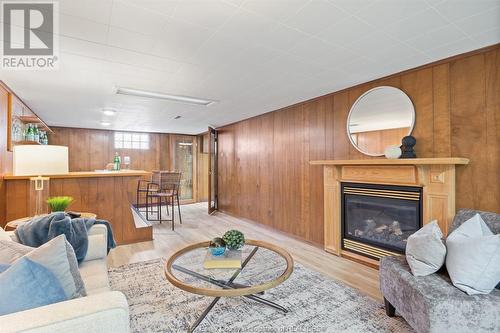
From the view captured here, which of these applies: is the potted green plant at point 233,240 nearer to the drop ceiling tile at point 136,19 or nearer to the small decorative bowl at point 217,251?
the small decorative bowl at point 217,251

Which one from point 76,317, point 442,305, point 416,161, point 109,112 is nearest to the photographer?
point 76,317

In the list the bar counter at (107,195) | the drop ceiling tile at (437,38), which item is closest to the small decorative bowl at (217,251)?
the drop ceiling tile at (437,38)

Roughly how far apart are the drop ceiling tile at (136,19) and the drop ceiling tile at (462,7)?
1903mm

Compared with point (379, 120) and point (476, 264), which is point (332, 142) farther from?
point (476, 264)

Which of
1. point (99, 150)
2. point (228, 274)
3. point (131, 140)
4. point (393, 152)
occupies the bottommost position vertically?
point (228, 274)

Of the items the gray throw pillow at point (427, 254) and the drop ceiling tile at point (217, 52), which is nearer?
the gray throw pillow at point (427, 254)

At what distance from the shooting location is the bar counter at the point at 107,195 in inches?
140

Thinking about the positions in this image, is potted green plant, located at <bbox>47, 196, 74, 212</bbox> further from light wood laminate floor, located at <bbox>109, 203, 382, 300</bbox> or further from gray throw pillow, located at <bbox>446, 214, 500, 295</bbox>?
gray throw pillow, located at <bbox>446, 214, 500, 295</bbox>

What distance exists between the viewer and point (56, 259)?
3.78ft

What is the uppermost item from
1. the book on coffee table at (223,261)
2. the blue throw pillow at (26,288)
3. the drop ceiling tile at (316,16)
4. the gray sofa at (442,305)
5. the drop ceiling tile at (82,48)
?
the drop ceiling tile at (316,16)

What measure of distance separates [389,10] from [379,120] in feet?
5.04

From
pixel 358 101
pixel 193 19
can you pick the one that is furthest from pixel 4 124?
pixel 358 101

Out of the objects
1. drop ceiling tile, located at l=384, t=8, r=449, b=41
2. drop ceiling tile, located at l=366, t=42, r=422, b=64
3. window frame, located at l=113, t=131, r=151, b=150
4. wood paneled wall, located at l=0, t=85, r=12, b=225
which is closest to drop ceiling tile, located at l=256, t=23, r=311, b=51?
drop ceiling tile, located at l=384, t=8, r=449, b=41

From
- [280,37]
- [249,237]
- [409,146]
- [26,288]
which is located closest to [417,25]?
[280,37]
